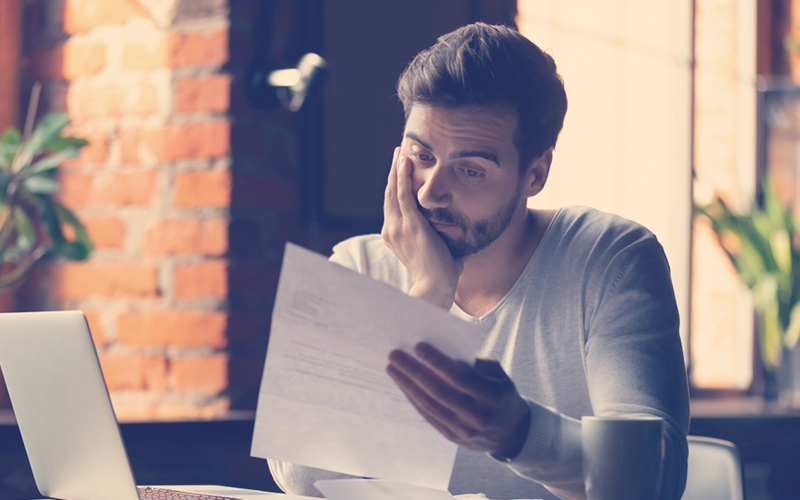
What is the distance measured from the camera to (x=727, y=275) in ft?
8.70

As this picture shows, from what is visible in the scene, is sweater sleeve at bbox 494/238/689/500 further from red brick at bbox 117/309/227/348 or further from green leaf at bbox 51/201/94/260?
green leaf at bbox 51/201/94/260

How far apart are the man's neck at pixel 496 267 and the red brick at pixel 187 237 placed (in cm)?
47

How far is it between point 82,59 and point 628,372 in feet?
4.00

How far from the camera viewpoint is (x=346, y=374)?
2.40ft

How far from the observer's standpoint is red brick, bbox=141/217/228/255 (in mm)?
1473

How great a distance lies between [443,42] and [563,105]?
0.78ft

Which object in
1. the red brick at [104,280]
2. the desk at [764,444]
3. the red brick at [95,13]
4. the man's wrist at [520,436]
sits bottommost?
the desk at [764,444]

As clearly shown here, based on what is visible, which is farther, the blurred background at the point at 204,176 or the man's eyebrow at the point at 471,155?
the blurred background at the point at 204,176

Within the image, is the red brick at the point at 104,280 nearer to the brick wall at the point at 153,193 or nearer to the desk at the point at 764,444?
the brick wall at the point at 153,193

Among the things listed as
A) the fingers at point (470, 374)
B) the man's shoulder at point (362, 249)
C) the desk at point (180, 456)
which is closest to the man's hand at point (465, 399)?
the fingers at point (470, 374)

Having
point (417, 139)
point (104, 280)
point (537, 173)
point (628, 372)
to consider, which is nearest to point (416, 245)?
point (417, 139)

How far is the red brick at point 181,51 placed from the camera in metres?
1.49

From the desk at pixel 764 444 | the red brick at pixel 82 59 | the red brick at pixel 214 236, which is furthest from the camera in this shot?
the desk at pixel 764 444

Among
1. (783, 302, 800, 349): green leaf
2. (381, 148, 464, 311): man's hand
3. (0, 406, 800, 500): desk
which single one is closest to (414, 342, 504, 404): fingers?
(381, 148, 464, 311): man's hand
